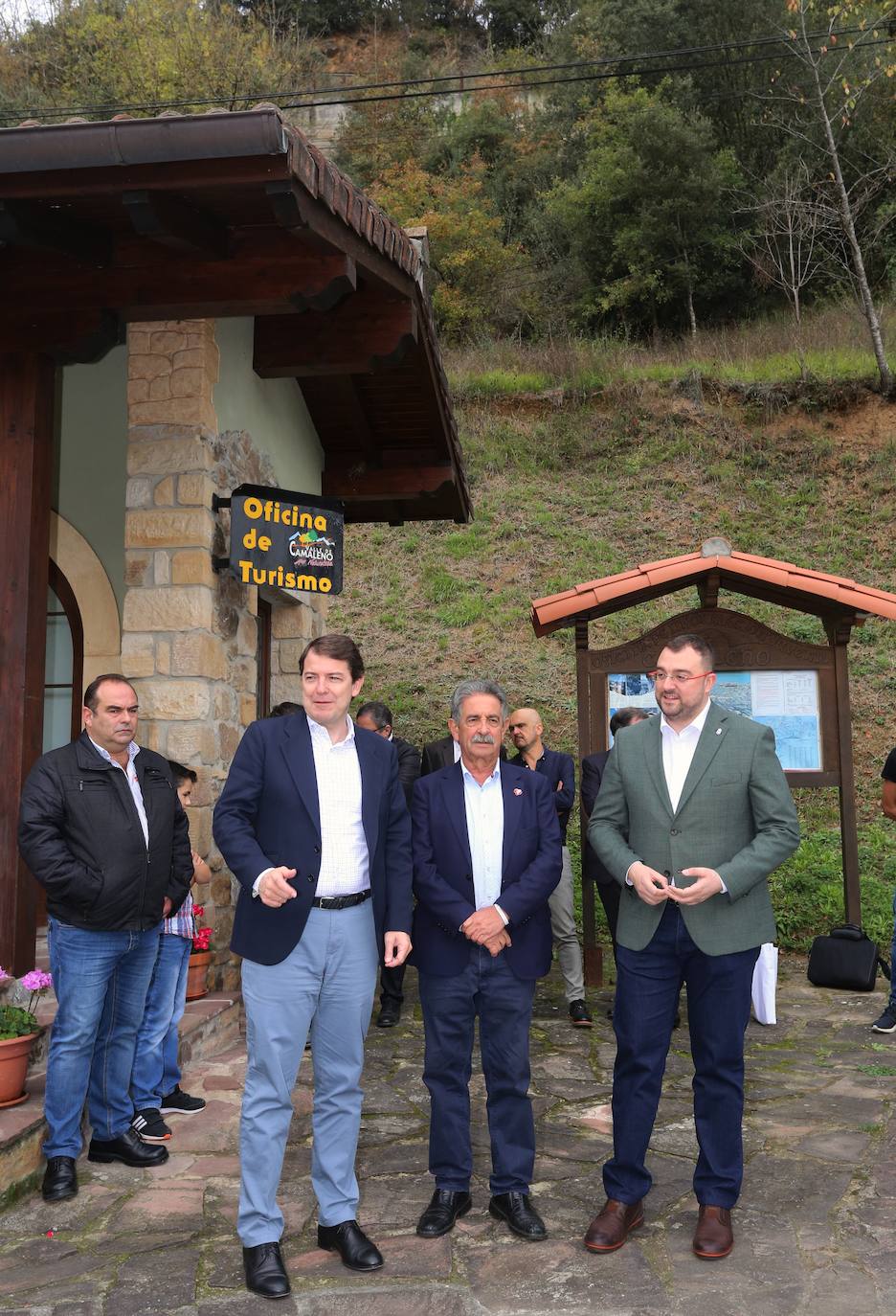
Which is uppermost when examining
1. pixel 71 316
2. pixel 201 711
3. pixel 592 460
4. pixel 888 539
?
pixel 592 460

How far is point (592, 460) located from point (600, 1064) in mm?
15073

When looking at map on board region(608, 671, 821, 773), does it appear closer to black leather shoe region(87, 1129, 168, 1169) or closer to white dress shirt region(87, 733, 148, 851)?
white dress shirt region(87, 733, 148, 851)

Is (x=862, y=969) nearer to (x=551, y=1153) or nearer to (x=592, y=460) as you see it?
(x=551, y=1153)

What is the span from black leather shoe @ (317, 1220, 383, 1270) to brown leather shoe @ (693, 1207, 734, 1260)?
0.94 metres

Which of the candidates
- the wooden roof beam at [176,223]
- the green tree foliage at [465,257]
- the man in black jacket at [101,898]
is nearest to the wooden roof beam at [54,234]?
the wooden roof beam at [176,223]

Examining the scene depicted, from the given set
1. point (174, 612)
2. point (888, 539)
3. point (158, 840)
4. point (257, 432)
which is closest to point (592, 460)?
point (888, 539)

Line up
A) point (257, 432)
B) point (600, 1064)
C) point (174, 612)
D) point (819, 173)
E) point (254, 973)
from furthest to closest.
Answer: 1. point (819, 173)
2. point (257, 432)
3. point (174, 612)
4. point (600, 1064)
5. point (254, 973)

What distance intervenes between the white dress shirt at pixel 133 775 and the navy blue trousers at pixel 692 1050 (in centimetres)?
183

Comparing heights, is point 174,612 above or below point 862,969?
above

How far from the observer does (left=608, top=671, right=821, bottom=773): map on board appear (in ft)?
24.2

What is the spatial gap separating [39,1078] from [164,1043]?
508 mm

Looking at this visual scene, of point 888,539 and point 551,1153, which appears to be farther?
point 888,539

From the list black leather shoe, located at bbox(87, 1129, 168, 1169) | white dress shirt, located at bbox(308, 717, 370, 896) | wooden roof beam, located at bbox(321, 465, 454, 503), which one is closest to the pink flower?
black leather shoe, located at bbox(87, 1129, 168, 1169)

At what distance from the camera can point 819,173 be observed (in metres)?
23.1
